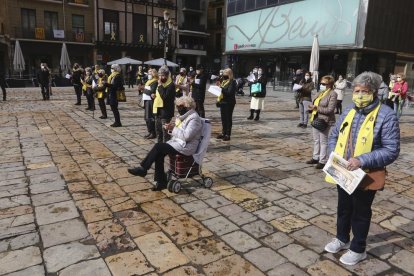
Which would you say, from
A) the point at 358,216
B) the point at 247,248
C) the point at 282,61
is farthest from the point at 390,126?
the point at 282,61

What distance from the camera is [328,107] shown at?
19.2ft

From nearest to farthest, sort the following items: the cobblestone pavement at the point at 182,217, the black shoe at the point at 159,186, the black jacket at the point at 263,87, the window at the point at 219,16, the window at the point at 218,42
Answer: the cobblestone pavement at the point at 182,217 < the black shoe at the point at 159,186 < the black jacket at the point at 263,87 < the window at the point at 219,16 < the window at the point at 218,42

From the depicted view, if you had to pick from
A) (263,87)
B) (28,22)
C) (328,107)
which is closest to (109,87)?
(263,87)

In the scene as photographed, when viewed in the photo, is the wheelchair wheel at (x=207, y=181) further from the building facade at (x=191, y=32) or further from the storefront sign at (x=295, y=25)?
the building facade at (x=191, y=32)

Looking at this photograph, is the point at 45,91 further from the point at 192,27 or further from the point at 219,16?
the point at 219,16

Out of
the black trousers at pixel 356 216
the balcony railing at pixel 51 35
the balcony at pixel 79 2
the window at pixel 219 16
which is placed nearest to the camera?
the black trousers at pixel 356 216

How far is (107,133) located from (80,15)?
28.3m

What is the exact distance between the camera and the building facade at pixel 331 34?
22.0 m

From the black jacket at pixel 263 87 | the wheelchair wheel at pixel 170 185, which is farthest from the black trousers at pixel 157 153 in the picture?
the black jacket at pixel 263 87

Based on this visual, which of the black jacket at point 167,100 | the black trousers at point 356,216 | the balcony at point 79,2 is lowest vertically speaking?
the black trousers at point 356,216

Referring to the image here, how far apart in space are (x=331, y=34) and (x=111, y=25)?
72.0ft

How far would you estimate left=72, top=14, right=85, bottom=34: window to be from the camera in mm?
32375

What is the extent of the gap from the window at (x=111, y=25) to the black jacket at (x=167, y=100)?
3028 centimetres

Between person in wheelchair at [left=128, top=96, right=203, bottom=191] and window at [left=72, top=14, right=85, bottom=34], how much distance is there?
31731mm
